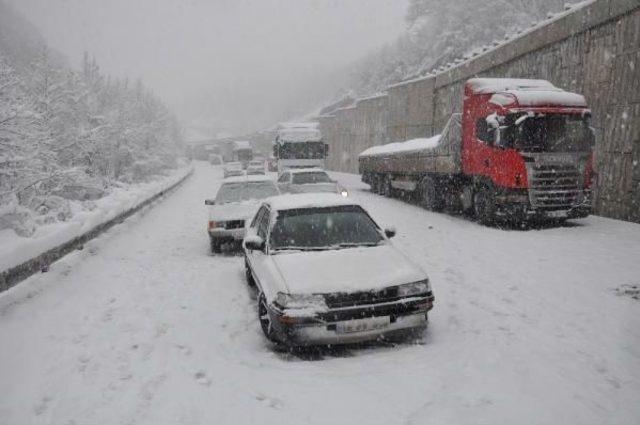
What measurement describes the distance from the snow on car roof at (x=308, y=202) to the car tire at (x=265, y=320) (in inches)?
54.7

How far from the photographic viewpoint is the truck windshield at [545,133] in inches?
462

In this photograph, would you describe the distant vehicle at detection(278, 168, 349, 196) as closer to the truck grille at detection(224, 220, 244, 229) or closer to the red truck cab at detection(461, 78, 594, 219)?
the red truck cab at detection(461, 78, 594, 219)

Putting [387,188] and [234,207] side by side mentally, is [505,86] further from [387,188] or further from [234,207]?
[387,188]

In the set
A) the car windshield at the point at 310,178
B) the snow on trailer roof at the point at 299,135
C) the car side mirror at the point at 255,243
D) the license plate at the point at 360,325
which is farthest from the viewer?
the snow on trailer roof at the point at 299,135

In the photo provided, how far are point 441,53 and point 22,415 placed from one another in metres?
51.5

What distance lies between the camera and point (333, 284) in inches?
198

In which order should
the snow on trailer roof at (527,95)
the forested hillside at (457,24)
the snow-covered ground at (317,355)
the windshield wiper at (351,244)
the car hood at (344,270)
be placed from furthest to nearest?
the forested hillside at (457,24), the snow on trailer roof at (527,95), the windshield wiper at (351,244), the car hood at (344,270), the snow-covered ground at (317,355)

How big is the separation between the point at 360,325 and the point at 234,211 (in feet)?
20.5

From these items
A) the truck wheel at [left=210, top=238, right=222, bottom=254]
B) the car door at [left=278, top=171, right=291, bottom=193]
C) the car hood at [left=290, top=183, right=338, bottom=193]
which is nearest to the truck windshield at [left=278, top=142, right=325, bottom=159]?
the car door at [left=278, top=171, right=291, bottom=193]

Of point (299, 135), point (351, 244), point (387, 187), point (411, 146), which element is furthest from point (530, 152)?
point (299, 135)

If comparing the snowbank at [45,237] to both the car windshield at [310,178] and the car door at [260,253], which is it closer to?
the car door at [260,253]

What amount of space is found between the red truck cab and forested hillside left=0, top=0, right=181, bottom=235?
10777mm

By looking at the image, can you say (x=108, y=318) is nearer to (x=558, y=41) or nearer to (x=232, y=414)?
(x=232, y=414)

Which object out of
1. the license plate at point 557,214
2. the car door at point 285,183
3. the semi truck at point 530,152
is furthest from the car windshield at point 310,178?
the license plate at point 557,214
